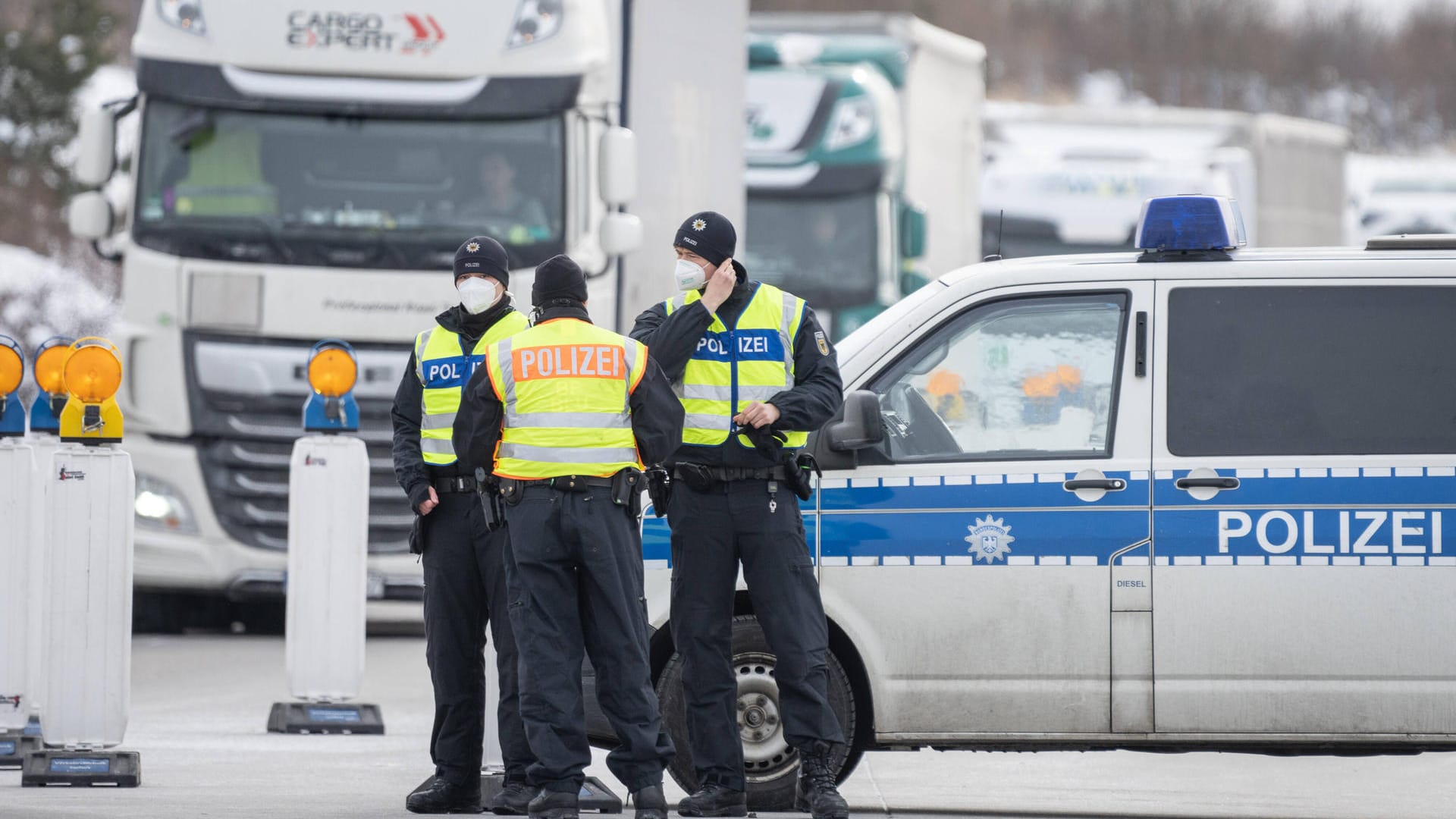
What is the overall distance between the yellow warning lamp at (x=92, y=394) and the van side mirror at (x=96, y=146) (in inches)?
214

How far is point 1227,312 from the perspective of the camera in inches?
296

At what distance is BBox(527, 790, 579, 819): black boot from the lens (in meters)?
6.89

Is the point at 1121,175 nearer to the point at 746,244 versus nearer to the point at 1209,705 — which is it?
the point at 746,244

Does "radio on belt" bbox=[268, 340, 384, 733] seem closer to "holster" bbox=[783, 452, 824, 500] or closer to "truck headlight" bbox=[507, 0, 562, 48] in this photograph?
"holster" bbox=[783, 452, 824, 500]

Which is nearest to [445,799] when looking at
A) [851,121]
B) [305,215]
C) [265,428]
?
[265,428]

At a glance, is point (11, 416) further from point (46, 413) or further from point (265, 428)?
point (265, 428)

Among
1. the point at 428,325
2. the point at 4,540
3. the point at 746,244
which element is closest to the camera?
the point at 4,540

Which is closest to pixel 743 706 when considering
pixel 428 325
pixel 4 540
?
pixel 4 540

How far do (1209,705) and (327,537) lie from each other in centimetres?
419

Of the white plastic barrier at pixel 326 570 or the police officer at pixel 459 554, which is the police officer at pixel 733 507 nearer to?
the police officer at pixel 459 554

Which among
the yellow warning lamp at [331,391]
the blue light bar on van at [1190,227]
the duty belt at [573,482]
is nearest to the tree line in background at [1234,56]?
the yellow warning lamp at [331,391]

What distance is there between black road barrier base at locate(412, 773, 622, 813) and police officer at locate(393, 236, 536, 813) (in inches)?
2.9

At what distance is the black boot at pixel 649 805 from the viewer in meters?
6.91

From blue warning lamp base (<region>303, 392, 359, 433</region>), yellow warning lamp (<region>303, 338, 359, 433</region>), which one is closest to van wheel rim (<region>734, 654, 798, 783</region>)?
yellow warning lamp (<region>303, 338, 359, 433</region>)
